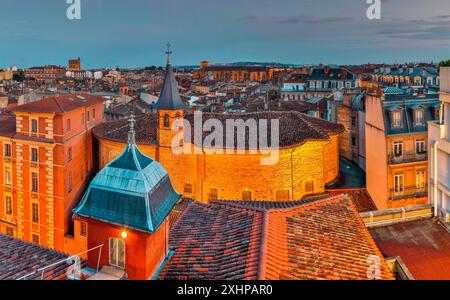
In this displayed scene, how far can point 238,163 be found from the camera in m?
27.6

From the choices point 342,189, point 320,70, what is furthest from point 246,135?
point 320,70

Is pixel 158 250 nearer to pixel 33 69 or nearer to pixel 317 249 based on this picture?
pixel 317 249

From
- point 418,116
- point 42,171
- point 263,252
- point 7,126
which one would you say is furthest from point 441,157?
point 7,126

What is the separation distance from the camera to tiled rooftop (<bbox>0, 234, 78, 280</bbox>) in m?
9.53

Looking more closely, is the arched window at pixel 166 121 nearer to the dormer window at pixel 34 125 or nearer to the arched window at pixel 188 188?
the arched window at pixel 188 188

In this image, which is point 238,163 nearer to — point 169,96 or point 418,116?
point 169,96

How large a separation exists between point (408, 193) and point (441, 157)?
943cm

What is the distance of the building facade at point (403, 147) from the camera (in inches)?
1022

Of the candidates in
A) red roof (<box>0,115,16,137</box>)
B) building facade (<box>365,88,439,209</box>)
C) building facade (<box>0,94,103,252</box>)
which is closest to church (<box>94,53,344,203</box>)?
building facade (<box>0,94,103,252</box>)

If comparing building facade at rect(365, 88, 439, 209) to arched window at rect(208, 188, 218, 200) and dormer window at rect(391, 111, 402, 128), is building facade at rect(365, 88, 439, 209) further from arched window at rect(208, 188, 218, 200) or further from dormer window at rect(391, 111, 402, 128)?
arched window at rect(208, 188, 218, 200)

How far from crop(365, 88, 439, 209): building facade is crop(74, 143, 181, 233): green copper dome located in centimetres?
1946

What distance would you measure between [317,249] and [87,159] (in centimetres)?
2761

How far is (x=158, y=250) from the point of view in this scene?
368 inches

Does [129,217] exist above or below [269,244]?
above
